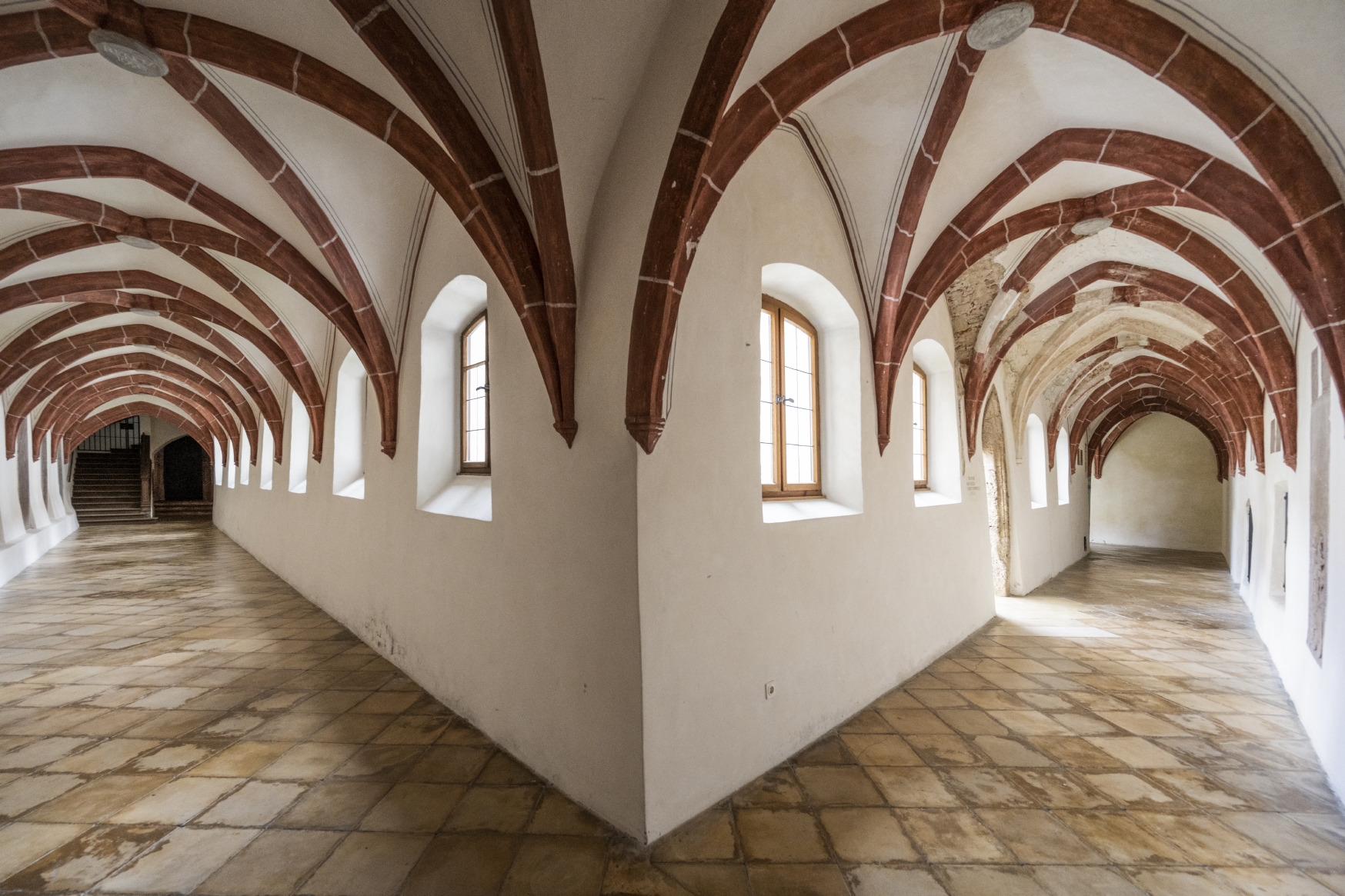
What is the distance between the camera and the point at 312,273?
5055 mm

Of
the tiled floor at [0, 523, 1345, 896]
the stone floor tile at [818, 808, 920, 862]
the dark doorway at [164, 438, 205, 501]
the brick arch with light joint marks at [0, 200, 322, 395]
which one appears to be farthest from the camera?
the dark doorway at [164, 438, 205, 501]

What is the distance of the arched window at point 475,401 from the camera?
176 inches

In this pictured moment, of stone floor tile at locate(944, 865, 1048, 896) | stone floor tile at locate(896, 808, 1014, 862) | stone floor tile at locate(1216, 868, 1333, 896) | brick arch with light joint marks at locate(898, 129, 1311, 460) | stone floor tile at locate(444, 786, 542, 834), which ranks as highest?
brick arch with light joint marks at locate(898, 129, 1311, 460)

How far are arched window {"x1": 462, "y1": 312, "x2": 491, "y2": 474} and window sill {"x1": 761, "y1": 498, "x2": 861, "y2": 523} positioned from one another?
203cm

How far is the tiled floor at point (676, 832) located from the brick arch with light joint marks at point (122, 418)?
14.7 metres

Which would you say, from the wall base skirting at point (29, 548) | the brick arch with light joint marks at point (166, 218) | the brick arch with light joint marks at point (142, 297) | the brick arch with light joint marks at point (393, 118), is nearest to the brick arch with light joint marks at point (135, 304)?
the brick arch with light joint marks at point (142, 297)

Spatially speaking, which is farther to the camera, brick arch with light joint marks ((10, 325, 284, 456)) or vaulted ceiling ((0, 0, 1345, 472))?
brick arch with light joint marks ((10, 325, 284, 456))

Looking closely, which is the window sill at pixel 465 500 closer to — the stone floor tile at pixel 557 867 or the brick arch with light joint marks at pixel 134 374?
the stone floor tile at pixel 557 867

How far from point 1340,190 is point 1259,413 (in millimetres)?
5892

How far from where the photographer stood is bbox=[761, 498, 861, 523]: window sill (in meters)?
3.51

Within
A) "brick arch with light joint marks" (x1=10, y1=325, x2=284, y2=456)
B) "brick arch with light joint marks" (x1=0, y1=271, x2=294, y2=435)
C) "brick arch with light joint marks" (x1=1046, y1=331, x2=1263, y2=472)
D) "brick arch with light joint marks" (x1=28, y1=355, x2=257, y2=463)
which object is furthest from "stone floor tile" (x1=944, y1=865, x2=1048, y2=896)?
"brick arch with light joint marks" (x1=28, y1=355, x2=257, y2=463)

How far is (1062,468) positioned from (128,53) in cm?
1362

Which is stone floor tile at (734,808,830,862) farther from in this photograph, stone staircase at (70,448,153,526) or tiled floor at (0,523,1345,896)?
stone staircase at (70,448,153,526)

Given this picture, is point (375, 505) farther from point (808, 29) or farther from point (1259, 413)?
point (1259, 413)
